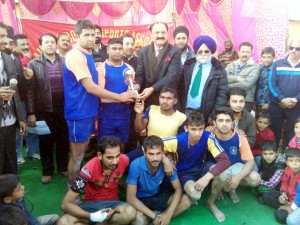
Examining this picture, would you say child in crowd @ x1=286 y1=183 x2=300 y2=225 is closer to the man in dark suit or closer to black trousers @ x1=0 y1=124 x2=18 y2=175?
the man in dark suit

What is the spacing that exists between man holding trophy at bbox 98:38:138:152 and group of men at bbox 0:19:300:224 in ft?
0.04

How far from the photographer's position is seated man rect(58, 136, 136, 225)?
257cm

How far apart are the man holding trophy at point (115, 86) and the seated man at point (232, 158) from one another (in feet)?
3.39

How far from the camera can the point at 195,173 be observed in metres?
3.29

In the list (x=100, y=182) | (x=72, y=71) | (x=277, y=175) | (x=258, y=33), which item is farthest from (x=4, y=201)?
(x=258, y=33)

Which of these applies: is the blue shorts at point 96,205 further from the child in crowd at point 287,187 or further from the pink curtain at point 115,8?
the pink curtain at point 115,8

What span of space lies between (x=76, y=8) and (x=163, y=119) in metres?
7.19

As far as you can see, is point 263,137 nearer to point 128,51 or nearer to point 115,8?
point 128,51

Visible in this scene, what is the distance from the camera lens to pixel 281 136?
451 cm

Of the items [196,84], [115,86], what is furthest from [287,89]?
[115,86]

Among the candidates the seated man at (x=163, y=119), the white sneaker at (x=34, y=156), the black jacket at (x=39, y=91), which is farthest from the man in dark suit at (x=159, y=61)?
the white sneaker at (x=34, y=156)

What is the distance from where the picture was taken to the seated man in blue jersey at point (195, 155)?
304 centimetres

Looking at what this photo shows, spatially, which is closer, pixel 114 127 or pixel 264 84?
pixel 114 127

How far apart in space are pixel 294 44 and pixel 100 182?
3.13 meters
